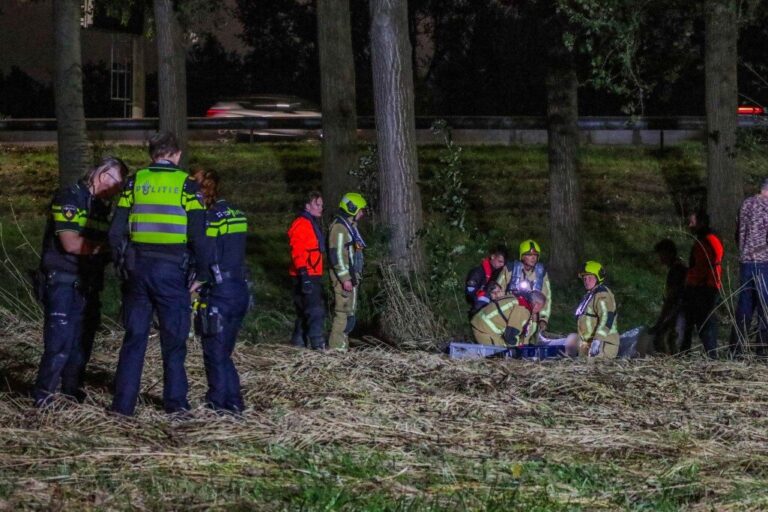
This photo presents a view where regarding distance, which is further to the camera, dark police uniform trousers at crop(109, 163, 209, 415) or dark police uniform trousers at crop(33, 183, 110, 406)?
dark police uniform trousers at crop(33, 183, 110, 406)

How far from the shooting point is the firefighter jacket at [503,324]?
43.9 feet

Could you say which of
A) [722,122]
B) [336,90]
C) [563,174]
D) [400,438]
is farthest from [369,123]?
[400,438]

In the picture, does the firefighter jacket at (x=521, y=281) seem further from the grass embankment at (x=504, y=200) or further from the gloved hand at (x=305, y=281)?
the grass embankment at (x=504, y=200)

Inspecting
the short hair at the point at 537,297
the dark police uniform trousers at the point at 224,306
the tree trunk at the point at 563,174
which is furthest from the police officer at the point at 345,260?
the tree trunk at the point at 563,174

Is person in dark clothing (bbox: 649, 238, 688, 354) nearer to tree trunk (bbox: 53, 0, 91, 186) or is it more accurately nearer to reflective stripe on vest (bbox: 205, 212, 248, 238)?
reflective stripe on vest (bbox: 205, 212, 248, 238)

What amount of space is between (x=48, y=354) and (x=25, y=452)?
158 cm

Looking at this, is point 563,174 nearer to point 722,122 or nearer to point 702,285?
point 722,122

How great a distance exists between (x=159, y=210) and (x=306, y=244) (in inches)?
190

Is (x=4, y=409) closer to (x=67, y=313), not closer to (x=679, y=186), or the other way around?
(x=67, y=313)

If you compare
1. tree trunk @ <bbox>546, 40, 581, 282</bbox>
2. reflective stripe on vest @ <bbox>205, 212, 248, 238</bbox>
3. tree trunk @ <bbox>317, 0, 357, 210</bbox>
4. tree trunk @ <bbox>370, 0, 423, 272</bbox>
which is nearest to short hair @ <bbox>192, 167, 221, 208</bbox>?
reflective stripe on vest @ <bbox>205, 212, 248, 238</bbox>

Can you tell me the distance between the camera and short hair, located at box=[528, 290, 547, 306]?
44.6ft

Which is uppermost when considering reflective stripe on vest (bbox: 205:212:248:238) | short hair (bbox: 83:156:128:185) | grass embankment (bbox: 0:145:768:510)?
short hair (bbox: 83:156:128:185)

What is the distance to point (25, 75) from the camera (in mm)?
42562

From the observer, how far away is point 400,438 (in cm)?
844
